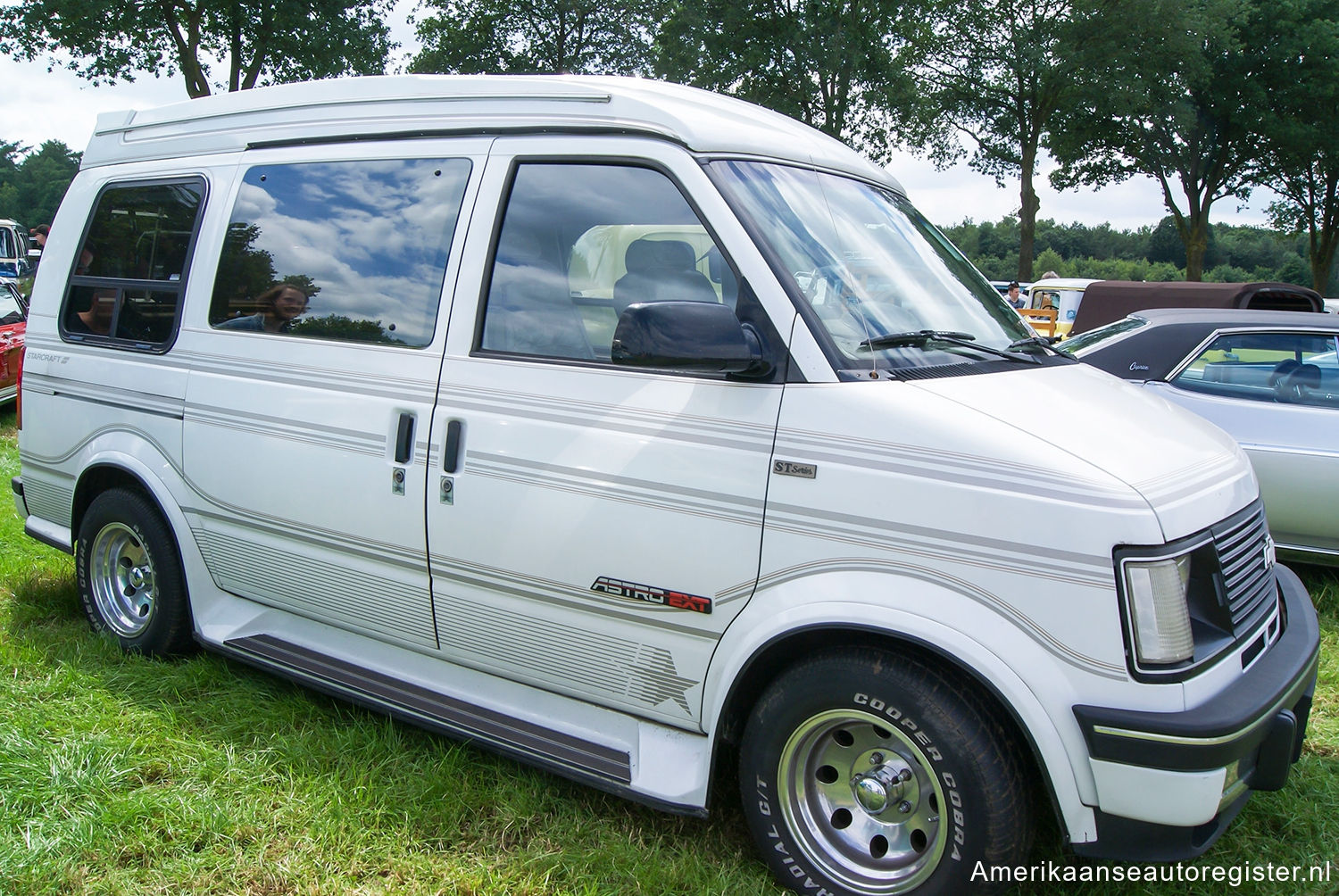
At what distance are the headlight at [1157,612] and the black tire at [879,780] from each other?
438 millimetres

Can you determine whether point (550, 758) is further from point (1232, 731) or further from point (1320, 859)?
point (1320, 859)

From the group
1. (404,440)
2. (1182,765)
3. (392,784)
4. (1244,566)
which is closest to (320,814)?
(392,784)

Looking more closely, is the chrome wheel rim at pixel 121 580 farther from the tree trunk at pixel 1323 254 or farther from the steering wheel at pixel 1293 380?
the tree trunk at pixel 1323 254

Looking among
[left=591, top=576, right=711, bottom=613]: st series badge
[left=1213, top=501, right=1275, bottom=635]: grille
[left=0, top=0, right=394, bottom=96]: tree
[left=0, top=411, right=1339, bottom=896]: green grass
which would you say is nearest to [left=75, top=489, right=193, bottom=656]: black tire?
[left=0, top=411, right=1339, bottom=896]: green grass

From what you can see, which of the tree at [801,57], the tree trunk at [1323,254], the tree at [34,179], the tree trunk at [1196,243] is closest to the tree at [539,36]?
the tree at [801,57]

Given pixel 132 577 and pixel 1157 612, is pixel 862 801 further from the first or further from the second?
pixel 132 577

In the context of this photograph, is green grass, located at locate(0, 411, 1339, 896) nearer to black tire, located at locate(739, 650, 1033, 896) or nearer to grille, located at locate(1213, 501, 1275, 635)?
black tire, located at locate(739, 650, 1033, 896)

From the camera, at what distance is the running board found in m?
2.99

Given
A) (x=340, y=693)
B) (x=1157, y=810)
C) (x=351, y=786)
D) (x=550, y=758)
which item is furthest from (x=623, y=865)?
(x=1157, y=810)

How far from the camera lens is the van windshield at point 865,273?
2.77m

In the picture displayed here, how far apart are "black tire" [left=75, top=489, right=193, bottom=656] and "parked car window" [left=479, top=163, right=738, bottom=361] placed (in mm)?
2069

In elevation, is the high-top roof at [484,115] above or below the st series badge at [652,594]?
above

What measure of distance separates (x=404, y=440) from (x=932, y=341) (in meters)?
1.79

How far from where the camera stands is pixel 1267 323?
5941 mm
